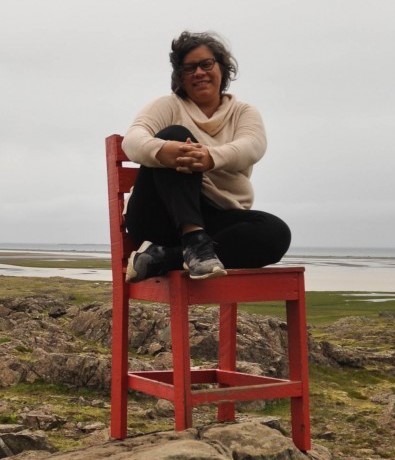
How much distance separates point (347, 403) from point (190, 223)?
5596 millimetres

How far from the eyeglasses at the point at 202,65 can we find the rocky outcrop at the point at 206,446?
2.33 m

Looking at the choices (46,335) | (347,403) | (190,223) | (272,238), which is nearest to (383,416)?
(347,403)

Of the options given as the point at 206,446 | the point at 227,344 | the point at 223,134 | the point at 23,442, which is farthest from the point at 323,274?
the point at 206,446

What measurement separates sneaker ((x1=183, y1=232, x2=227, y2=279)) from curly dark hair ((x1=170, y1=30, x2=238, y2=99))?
1162 millimetres

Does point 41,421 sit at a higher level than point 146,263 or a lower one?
lower

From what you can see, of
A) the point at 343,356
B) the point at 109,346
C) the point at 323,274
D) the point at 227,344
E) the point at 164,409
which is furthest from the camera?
the point at 323,274

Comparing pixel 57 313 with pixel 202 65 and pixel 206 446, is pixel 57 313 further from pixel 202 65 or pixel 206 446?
pixel 206 446

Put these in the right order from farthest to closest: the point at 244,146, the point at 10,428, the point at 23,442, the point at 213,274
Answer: the point at 10,428 < the point at 23,442 < the point at 244,146 < the point at 213,274

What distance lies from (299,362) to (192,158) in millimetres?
1607

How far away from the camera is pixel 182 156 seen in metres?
→ 4.45

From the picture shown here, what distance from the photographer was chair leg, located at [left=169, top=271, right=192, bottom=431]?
14.9ft

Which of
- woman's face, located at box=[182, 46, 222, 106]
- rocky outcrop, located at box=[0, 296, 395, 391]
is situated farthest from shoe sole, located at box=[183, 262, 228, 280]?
rocky outcrop, located at box=[0, 296, 395, 391]

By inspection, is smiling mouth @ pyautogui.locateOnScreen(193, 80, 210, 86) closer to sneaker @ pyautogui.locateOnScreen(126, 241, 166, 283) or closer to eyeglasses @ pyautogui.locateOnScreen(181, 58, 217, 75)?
eyeglasses @ pyautogui.locateOnScreen(181, 58, 217, 75)

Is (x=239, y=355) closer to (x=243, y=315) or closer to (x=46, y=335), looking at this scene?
(x=243, y=315)
